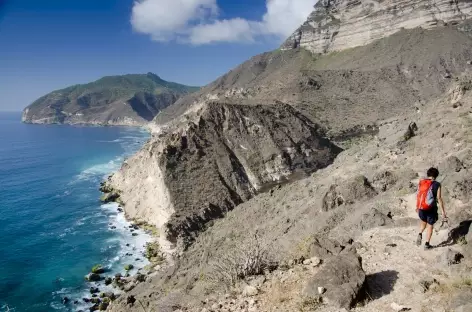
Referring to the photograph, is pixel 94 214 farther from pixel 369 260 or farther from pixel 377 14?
pixel 377 14

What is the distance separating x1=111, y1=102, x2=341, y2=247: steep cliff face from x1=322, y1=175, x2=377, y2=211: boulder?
66.2 ft

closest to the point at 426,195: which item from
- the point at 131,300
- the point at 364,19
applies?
the point at 131,300

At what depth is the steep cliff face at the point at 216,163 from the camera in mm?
46938

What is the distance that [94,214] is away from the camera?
57812 millimetres

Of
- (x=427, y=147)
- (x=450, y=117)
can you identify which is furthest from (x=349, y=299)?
(x=450, y=117)

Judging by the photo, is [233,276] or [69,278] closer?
[233,276]

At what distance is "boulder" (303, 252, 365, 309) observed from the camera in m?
8.85

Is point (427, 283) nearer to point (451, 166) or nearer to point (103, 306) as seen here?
point (451, 166)

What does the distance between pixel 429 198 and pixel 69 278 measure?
37606mm

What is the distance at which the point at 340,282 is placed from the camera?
30.4 ft

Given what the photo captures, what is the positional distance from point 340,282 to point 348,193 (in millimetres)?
15219

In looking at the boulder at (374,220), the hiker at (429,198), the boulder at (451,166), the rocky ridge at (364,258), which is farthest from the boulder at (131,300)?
the hiker at (429,198)

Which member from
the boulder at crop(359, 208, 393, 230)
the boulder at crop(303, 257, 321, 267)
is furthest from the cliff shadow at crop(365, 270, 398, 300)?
the boulder at crop(359, 208, 393, 230)

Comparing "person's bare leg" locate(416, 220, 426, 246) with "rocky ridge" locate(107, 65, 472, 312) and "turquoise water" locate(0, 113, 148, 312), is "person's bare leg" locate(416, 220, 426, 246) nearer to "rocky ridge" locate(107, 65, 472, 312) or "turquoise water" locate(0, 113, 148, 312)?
"rocky ridge" locate(107, 65, 472, 312)
